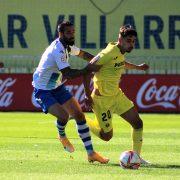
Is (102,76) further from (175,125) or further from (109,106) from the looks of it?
(175,125)

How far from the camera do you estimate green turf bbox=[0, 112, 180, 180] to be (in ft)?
34.3

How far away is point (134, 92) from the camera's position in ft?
96.9

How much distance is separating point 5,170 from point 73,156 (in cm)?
244

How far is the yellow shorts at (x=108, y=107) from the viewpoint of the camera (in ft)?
40.6

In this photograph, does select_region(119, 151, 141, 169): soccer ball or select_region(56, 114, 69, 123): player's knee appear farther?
select_region(56, 114, 69, 123): player's knee

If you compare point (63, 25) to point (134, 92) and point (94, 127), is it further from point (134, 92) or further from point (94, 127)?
point (134, 92)

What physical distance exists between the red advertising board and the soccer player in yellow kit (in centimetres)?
1654

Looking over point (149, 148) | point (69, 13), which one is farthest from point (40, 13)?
point (149, 148)

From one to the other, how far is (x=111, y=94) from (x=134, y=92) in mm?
17091

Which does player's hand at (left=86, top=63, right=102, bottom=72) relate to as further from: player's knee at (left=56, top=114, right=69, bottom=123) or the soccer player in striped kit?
player's knee at (left=56, top=114, right=69, bottom=123)

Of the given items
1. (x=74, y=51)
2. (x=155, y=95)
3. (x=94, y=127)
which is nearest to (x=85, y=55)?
(x=74, y=51)

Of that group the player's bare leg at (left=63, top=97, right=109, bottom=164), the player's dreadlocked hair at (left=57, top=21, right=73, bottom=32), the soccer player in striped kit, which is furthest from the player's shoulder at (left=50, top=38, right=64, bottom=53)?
the player's bare leg at (left=63, top=97, right=109, bottom=164)

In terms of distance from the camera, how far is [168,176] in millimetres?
10258

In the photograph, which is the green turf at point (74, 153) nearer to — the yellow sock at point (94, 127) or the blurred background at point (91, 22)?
the yellow sock at point (94, 127)
